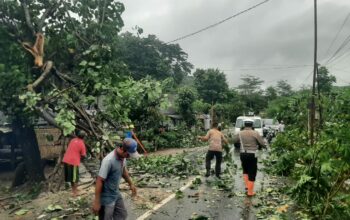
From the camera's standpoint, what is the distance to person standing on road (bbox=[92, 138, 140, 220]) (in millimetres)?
5605

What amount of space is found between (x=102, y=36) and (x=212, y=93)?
51.8 m

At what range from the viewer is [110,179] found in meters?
5.77

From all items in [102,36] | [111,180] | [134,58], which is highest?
[134,58]

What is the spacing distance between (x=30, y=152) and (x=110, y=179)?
447 inches

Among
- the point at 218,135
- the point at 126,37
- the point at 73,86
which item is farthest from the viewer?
the point at 126,37

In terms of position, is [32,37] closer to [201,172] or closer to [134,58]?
[201,172]

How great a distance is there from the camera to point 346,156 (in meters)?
6.50

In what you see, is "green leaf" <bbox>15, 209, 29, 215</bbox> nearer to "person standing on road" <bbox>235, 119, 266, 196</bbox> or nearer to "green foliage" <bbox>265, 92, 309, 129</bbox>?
"person standing on road" <bbox>235, 119, 266, 196</bbox>

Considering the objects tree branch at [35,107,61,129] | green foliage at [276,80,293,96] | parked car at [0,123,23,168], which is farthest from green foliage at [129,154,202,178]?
green foliage at [276,80,293,96]

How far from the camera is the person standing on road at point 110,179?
5.61 metres

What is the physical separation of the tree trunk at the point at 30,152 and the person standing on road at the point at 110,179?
11.0 meters

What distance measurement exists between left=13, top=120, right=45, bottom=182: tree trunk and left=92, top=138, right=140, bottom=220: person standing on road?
11.0 m

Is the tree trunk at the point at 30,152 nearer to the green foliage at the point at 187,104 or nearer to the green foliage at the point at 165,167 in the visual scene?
the green foliage at the point at 165,167

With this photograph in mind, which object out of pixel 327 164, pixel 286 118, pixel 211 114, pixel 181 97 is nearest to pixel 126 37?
pixel 211 114
